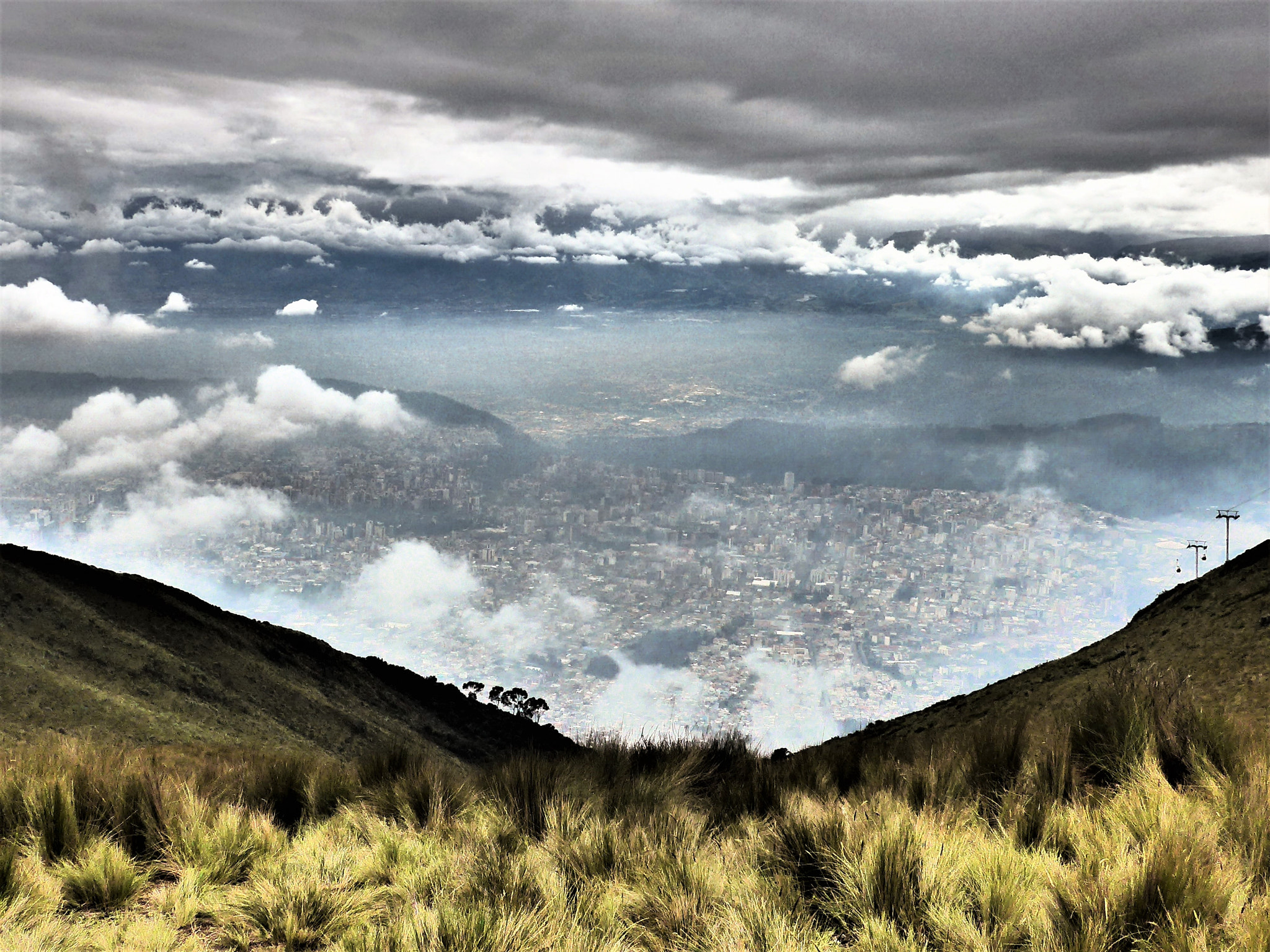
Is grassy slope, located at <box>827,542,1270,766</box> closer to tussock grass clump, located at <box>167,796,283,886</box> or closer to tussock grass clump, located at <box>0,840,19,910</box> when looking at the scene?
tussock grass clump, located at <box>167,796,283,886</box>

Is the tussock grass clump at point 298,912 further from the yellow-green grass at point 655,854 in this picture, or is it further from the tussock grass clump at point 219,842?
the tussock grass clump at point 219,842

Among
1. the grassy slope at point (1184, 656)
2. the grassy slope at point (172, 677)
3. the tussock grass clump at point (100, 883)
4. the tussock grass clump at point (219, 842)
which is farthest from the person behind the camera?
the grassy slope at point (172, 677)

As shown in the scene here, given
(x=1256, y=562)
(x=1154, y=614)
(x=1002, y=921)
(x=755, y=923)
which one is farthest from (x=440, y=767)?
(x=1154, y=614)

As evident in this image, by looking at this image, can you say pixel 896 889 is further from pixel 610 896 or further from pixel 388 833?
pixel 388 833

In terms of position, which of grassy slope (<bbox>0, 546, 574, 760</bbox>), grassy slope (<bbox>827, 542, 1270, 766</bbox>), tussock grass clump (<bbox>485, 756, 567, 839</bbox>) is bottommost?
grassy slope (<bbox>0, 546, 574, 760</bbox>)

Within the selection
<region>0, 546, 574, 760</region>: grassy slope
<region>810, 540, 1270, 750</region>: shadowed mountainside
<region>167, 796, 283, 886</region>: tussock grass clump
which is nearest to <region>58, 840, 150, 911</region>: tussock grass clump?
<region>167, 796, 283, 886</region>: tussock grass clump

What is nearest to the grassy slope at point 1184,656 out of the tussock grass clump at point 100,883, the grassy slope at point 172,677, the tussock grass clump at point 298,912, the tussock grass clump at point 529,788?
the tussock grass clump at point 529,788

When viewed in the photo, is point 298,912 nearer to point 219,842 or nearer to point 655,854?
point 219,842
